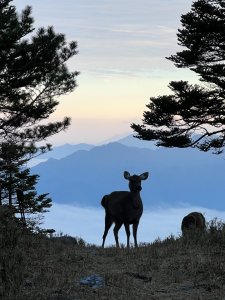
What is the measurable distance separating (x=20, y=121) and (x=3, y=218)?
15.4 m

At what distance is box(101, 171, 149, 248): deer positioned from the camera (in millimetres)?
17438

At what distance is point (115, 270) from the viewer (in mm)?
11586

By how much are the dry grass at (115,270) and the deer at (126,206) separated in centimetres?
259

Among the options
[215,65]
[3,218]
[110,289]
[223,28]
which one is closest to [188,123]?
[215,65]

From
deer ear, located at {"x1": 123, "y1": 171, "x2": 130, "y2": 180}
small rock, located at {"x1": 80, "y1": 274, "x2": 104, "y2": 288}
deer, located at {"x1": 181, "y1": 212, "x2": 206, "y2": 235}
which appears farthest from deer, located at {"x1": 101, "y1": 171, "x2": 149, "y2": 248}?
small rock, located at {"x1": 80, "y1": 274, "x2": 104, "y2": 288}

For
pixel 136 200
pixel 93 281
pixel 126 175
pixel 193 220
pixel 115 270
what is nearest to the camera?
pixel 93 281

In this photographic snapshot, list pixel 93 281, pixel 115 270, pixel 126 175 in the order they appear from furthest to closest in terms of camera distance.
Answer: pixel 126 175, pixel 115 270, pixel 93 281

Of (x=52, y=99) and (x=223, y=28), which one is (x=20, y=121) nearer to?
(x=52, y=99)

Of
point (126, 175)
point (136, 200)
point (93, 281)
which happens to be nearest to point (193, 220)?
point (136, 200)

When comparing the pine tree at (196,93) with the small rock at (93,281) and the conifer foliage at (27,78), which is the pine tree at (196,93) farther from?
the small rock at (93,281)

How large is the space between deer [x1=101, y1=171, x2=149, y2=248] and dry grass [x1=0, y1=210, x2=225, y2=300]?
2587 millimetres

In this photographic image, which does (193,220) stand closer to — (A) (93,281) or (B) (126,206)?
(B) (126,206)

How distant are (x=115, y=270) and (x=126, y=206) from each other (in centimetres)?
602

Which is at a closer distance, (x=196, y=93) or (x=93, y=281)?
(x=93, y=281)
